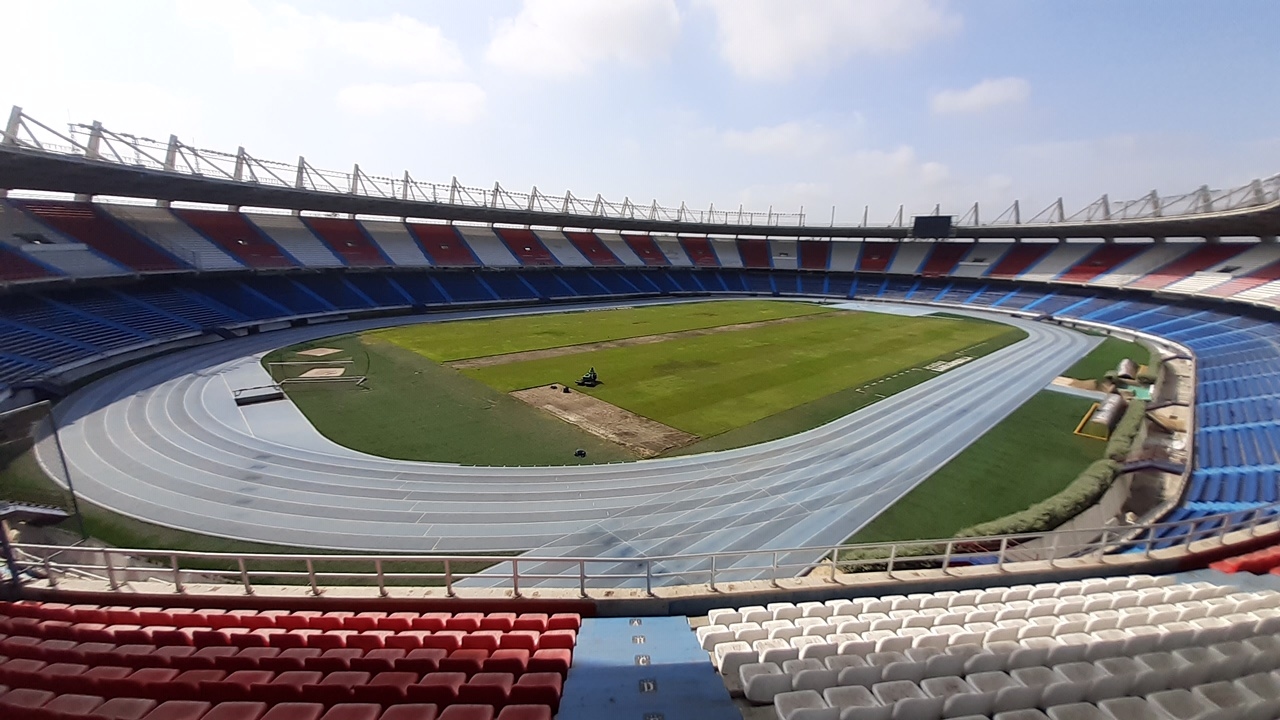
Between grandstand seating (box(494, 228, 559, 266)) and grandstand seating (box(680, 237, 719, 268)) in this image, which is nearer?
grandstand seating (box(494, 228, 559, 266))

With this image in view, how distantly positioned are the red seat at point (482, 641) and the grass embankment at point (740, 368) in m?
13.5

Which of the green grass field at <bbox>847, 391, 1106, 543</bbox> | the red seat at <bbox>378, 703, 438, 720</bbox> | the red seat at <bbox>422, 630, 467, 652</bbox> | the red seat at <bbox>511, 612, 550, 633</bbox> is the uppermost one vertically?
the red seat at <bbox>378, 703, 438, 720</bbox>

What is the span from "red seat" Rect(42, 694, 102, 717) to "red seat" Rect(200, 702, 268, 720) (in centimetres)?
106

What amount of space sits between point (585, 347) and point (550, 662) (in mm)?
28044

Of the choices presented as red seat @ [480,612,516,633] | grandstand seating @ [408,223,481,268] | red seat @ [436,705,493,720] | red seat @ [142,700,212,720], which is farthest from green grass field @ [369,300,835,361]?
red seat @ [436,705,493,720]

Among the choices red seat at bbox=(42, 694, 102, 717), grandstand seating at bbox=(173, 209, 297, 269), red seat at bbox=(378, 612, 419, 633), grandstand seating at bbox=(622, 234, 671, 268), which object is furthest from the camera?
grandstand seating at bbox=(622, 234, 671, 268)

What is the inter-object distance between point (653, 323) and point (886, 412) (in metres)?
23.2

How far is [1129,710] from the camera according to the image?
456 cm

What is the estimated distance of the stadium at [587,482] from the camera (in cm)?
537

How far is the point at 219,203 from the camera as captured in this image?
37.5 meters

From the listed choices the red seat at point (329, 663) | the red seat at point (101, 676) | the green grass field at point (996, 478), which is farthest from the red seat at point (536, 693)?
the green grass field at point (996, 478)

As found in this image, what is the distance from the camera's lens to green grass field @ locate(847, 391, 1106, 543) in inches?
527

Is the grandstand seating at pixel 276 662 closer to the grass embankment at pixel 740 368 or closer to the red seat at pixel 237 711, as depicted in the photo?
the red seat at pixel 237 711

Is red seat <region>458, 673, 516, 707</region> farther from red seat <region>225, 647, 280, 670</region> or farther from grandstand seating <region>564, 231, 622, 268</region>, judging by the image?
grandstand seating <region>564, 231, 622, 268</region>
